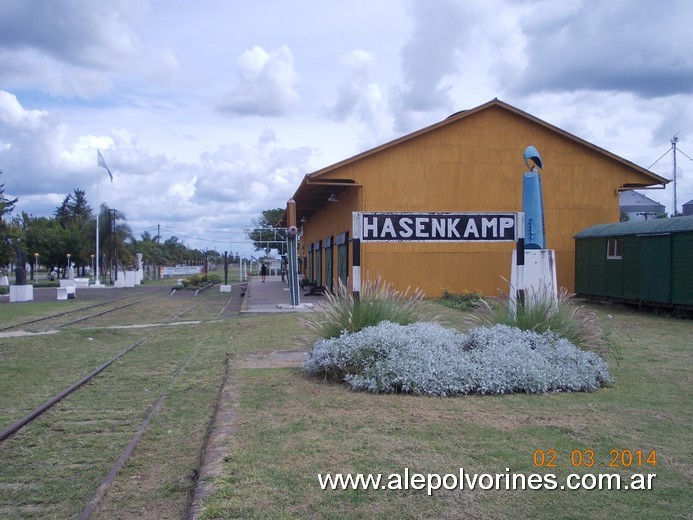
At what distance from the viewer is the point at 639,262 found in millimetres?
19922

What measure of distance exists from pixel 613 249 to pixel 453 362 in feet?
52.6

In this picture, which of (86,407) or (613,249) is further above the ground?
(613,249)

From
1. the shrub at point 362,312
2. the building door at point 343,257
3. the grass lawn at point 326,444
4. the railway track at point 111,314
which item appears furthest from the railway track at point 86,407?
the building door at point 343,257

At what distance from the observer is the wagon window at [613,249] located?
21641 millimetres

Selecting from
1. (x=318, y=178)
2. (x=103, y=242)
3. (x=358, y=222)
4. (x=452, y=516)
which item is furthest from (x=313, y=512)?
(x=103, y=242)

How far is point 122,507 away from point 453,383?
3.99 m

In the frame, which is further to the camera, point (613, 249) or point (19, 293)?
point (19, 293)

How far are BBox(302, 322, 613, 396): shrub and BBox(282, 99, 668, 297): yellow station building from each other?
16.1 metres

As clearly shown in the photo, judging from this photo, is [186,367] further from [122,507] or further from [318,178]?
[318,178]

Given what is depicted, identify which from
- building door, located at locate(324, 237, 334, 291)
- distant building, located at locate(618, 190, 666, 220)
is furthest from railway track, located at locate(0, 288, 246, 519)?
distant building, located at locate(618, 190, 666, 220)

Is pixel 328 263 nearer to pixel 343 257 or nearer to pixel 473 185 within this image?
pixel 343 257

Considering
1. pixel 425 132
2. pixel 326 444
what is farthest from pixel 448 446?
pixel 425 132

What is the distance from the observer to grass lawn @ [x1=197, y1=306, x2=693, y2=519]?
441cm
